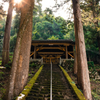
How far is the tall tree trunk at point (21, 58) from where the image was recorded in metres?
3.93

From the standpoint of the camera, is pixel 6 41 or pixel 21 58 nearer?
pixel 21 58

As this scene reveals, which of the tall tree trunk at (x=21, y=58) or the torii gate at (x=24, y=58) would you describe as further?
the torii gate at (x=24, y=58)

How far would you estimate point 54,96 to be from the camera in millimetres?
4379

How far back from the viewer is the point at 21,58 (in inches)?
184

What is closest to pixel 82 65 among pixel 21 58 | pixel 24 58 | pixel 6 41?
pixel 24 58

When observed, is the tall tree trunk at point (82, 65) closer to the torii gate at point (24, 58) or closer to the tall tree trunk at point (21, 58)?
the torii gate at point (24, 58)

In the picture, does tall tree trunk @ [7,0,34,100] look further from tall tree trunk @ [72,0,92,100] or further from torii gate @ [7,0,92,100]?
tall tree trunk @ [72,0,92,100]

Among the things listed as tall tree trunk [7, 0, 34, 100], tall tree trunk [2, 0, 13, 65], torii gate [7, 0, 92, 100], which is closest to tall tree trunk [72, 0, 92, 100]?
torii gate [7, 0, 92, 100]

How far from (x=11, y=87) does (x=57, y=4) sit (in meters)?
8.62

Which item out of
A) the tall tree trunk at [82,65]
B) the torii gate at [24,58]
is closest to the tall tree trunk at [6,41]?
the torii gate at [24,58]

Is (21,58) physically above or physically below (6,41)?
below

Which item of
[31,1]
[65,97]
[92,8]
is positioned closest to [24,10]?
[31,1]

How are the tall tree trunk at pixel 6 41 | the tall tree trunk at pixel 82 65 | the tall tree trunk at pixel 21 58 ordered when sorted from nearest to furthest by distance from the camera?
the tall tree trunk at pixel 21 58
the tall tree trunk at pixel 82 65
the tall tree trunk at pixel 6 41

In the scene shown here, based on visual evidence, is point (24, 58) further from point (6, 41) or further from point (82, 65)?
point (6, 41)
